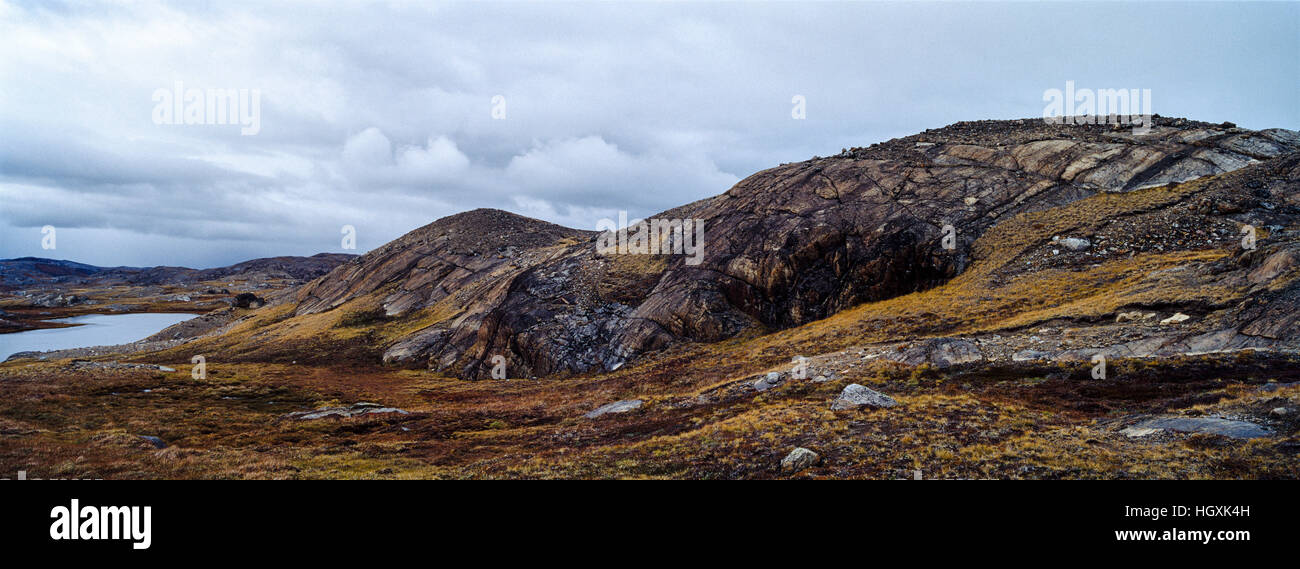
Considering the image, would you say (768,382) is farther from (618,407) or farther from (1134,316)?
(1134,316)

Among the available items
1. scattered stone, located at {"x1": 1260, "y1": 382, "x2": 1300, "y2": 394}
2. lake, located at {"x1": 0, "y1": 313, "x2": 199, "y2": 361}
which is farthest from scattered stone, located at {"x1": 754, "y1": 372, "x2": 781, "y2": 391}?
lake, located at {"x1": 0, "y1": 313, "x2": 199, "y2": 361}

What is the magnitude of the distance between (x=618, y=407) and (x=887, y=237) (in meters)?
34.7

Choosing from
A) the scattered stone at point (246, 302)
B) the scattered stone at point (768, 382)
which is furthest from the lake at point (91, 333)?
the scattered stone at point (768, 382)

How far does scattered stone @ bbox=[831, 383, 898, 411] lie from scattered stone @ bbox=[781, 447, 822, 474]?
7201mm

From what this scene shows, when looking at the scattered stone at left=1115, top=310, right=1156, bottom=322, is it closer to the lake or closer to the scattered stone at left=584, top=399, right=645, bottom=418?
the scattered stone at left=584, top=399, right=645, bottom=418

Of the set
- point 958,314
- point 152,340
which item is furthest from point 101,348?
point 958,314

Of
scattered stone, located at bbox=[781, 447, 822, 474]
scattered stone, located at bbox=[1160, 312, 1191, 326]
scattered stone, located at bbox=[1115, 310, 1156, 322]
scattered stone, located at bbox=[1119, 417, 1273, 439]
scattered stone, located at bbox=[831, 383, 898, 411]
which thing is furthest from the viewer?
scattered stone, located at bbox=[1115, 310, 1156, 322]

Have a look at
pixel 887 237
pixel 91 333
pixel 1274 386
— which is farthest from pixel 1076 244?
pixel 91 333

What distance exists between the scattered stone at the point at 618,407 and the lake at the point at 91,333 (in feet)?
397

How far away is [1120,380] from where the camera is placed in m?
21.7

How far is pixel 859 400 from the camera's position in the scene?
73.5 ft

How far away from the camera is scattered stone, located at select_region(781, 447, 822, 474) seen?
50.3 feet
